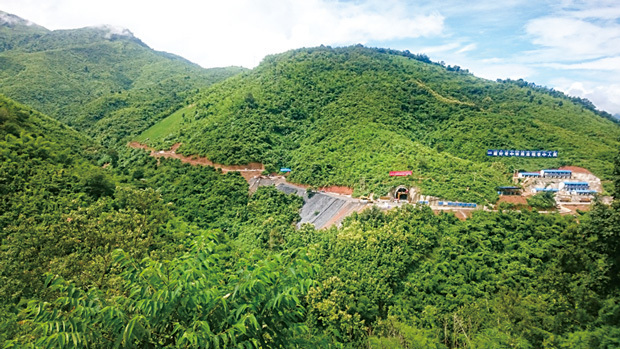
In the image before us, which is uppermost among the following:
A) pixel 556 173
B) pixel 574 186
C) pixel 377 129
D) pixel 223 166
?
pixel 377 129

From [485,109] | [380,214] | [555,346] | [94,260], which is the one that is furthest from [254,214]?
[485,109]

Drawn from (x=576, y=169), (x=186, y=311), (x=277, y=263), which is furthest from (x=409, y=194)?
(x=186, y=311)

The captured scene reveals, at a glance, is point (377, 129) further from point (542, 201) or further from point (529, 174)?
point (542, 201)

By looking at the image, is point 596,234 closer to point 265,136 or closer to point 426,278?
point 426,278

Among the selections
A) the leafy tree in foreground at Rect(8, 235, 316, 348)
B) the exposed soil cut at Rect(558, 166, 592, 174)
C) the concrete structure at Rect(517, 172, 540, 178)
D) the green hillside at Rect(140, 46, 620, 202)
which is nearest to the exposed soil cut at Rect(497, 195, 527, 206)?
the green hillside at Rect(140, 46, 620, 202)

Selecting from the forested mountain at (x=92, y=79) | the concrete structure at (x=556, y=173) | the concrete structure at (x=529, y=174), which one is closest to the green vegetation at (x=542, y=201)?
the concrete structure at (x=529, y=174)

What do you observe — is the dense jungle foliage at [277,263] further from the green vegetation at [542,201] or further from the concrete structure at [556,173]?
the concrete structure at [556,173]
